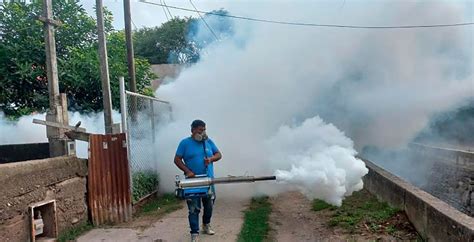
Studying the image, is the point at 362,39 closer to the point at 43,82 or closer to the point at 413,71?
the point at 413,71

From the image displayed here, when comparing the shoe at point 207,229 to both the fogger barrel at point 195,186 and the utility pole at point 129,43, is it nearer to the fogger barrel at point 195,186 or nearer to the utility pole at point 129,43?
the fogger barrel at point 195,186

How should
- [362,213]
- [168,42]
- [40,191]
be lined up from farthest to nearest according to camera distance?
1. [168,42]
2. [362,213]
3. [40,191]

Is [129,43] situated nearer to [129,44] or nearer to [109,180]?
[129,44]

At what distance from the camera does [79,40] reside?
12234 millimetres

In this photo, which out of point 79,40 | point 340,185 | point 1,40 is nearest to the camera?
point 340,185

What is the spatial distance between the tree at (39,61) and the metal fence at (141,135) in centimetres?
287

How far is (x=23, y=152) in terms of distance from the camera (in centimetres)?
920

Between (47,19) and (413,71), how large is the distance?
8.36 metres

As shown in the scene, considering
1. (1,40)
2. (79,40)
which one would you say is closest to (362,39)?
(79,40)

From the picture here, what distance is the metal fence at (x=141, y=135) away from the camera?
7.57m

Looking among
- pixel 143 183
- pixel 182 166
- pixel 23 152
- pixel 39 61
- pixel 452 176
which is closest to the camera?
pixel 182 166

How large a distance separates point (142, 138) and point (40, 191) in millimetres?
3216

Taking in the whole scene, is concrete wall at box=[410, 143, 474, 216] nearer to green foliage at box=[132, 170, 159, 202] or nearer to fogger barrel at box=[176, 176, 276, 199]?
green foliage at box=[132, 170, 159, 202]

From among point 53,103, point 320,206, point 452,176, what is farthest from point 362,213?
point 452,176
